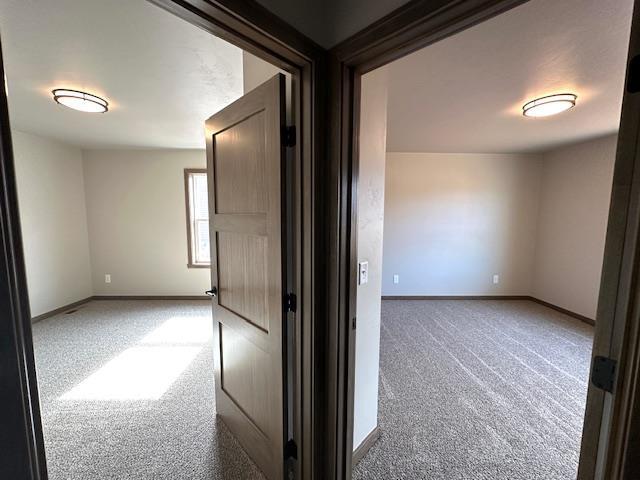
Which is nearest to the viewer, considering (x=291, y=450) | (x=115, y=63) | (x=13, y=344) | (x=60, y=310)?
(x=13, y=344)

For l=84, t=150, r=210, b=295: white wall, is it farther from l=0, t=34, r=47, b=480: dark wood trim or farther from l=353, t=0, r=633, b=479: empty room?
l=0, t=34, r=47, b=480: dark wood trim

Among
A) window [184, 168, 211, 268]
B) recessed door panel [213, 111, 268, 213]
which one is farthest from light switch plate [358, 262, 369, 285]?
window [184, 168, 211, 268]

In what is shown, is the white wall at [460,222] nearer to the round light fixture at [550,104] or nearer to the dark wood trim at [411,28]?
the round light fixture at [550,104]

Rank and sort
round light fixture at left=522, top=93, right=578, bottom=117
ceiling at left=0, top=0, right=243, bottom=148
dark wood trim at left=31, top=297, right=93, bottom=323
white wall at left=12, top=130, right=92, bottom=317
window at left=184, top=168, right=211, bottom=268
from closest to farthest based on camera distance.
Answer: ceiling at left=0, top=0, right=243, bottom=148
round light fixture at left=522, top=93, right=578, bottom=117
white wall at left=12, top=130, right=92, bottom=317
dark wood trim at left=31, top=297, right=93, bottom=323
window at left=184, top=168, right=211, bottom=268

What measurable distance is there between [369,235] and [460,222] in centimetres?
369

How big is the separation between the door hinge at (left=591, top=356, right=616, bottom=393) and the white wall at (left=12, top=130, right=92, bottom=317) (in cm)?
489

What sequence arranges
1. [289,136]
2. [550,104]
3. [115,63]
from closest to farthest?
[289,136] → [115,63] → [550,104]

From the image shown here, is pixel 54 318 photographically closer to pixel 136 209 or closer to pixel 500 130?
pixel 136 209

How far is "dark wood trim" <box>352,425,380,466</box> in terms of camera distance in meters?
1.62

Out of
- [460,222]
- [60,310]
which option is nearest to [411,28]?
[460,222]

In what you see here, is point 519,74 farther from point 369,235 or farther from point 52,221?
point 52,221

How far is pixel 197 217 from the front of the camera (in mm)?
4590

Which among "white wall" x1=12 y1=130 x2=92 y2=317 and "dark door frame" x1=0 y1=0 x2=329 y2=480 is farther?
"white wall" x1=12 y1=130 x2=92 y2=317

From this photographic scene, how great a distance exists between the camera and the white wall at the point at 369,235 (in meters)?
1.44
